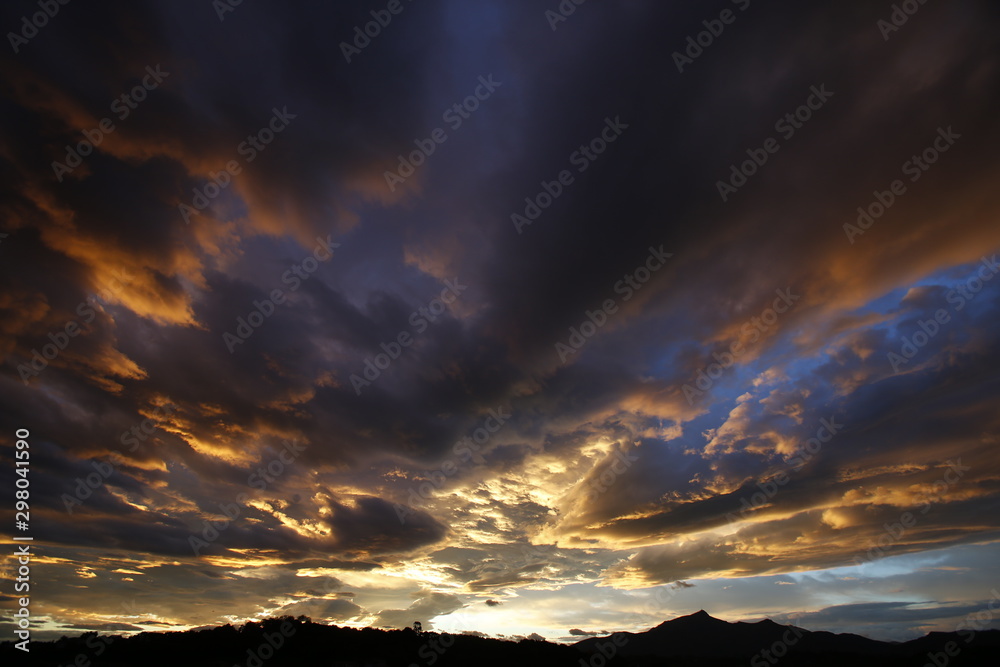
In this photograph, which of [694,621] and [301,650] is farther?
[694,621]

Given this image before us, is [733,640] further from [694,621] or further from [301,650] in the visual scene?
[301,650]

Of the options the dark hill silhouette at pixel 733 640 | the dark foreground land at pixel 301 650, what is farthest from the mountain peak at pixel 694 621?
the dark foreground land at pixel 301 650

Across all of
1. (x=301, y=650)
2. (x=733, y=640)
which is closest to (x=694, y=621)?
(x=733, y=640)

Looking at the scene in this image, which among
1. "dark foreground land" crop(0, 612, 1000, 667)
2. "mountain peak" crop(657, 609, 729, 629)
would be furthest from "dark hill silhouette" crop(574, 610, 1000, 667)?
"dark foreground land" crop(0, 612, 1000, 667)

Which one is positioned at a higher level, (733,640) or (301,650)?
(301,650)

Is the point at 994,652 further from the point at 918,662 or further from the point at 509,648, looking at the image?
the point at 509,648

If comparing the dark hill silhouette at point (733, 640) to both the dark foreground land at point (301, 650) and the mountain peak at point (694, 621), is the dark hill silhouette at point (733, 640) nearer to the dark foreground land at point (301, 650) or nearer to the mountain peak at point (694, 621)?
the mountain peak at point (694, 621)

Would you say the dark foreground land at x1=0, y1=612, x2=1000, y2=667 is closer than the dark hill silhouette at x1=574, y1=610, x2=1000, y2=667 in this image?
Yes

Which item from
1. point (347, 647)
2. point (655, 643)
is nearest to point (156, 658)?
point (347, 647)

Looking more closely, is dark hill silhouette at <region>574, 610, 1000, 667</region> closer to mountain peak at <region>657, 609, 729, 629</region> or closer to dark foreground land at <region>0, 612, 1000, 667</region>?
mountain peak at <region>657, 609, 729, 629</region>

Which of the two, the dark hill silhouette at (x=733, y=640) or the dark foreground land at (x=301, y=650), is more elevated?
the dark foreground land at (x=301, y=650)

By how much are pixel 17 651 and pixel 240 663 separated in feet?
60.3

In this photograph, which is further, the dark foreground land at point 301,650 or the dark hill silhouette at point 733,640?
the dark hill silhouette at point 733,640

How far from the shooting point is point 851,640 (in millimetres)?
194375
